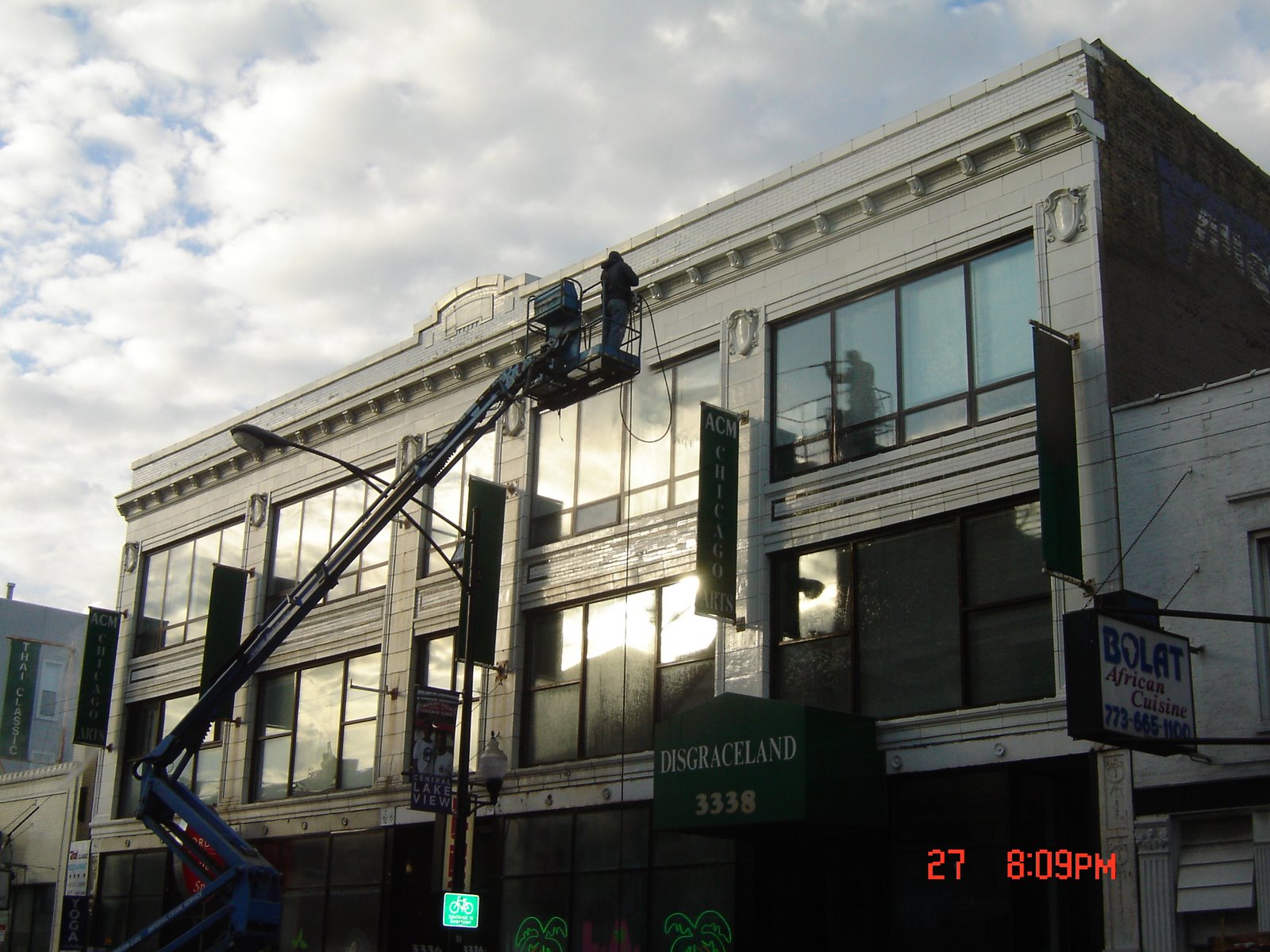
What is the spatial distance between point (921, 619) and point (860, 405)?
374cm

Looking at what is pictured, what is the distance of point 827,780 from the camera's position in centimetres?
1989

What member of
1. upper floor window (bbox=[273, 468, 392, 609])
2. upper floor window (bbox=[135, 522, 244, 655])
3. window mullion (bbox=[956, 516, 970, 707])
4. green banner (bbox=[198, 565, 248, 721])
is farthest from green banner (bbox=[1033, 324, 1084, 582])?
upper floor window (bbox=[135, 522, 244, 655])

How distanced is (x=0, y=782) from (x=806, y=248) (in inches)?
1217

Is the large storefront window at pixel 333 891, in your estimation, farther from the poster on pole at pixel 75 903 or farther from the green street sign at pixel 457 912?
the green street sign at pixel 457 912

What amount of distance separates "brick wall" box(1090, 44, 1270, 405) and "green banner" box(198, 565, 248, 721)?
22.1 m

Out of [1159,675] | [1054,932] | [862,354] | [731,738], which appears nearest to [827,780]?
[731,738]

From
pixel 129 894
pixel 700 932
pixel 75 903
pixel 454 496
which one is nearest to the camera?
pixel 700 932

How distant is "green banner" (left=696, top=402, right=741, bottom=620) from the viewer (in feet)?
75.7

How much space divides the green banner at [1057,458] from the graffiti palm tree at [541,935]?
1093 centimetres

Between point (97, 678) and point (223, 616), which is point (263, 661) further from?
point (97, 678)

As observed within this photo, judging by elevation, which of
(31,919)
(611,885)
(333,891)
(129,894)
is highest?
(611,885)

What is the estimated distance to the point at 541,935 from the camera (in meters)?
25.3

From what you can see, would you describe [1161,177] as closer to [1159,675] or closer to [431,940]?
[1159,675]

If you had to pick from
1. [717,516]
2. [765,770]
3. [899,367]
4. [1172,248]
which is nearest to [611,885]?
[765,770]
